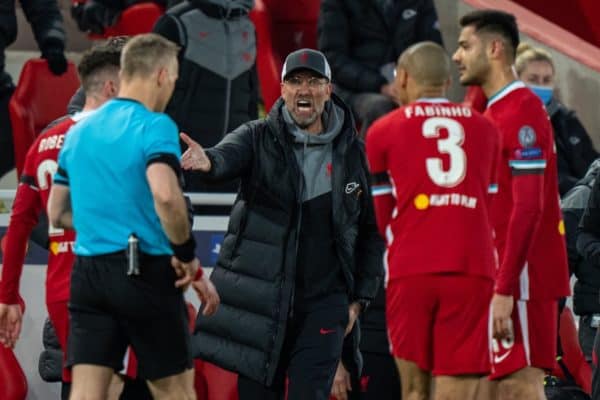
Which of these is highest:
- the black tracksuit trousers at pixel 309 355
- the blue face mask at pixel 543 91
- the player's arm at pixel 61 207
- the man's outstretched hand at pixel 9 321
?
the blue face mask at pixel 543 91

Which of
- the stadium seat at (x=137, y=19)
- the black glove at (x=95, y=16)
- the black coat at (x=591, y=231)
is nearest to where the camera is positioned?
the black coat at (x=591, y=231)

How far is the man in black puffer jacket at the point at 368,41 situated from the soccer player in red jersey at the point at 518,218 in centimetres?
321

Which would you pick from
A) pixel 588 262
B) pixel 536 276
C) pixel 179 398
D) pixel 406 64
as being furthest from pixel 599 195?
pixel 179 398

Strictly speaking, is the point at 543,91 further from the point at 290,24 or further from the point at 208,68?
the point at 290,24

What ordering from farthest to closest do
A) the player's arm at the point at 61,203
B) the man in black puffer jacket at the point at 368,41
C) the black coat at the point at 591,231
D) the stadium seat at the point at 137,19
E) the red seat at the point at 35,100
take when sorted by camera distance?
the stadium seat at the point at 137,19, the man in black puffer jacket at the point at 368,41, the red seat at the point at 35,100, the black coat at the point at 591,231, the player's arm at the point at 61,203

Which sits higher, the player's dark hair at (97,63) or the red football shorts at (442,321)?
the player's dark hair at (97,63)

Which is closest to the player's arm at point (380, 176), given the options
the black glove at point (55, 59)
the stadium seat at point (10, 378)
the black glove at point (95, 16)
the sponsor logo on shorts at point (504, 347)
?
the sponsor logo on shorts at point (504, 347)

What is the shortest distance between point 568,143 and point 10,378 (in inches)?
157

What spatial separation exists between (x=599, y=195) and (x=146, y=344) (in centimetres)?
300

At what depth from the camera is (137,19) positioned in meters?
11.1

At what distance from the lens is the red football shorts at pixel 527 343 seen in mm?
7336

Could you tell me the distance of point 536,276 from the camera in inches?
291

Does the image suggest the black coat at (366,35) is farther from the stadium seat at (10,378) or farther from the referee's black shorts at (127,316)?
the referee's black shorts at (127,316)

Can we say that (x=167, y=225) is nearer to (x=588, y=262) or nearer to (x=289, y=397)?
(x=289, y=397)
